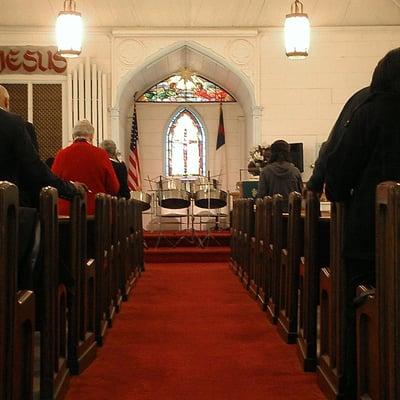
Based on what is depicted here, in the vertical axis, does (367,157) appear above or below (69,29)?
below

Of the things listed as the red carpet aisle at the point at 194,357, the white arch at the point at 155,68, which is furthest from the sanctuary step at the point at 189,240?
the red carpet aisle at the point at 194,357

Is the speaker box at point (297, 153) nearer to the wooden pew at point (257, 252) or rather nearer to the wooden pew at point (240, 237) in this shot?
the wooden pew at point (240, 237)

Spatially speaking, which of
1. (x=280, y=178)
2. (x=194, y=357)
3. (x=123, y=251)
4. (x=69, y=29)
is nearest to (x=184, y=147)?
(x=69, y=29)

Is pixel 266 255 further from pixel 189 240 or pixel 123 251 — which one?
pixel 189 240

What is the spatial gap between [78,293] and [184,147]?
11673mm

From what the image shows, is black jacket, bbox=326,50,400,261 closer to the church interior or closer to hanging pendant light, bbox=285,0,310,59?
the church interior

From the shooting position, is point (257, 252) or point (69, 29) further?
point (69, 29)

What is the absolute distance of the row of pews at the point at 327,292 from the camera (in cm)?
213

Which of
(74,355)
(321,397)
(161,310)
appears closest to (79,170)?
(161,310)

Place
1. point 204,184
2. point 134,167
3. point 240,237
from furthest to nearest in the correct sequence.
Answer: point 134,167 < point 204,184 < point 240,237

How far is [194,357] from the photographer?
4.03 metres

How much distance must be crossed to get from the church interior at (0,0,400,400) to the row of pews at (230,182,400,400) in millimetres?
11

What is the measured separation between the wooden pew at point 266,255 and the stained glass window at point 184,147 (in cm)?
948

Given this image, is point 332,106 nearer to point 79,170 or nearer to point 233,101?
point 233,101
